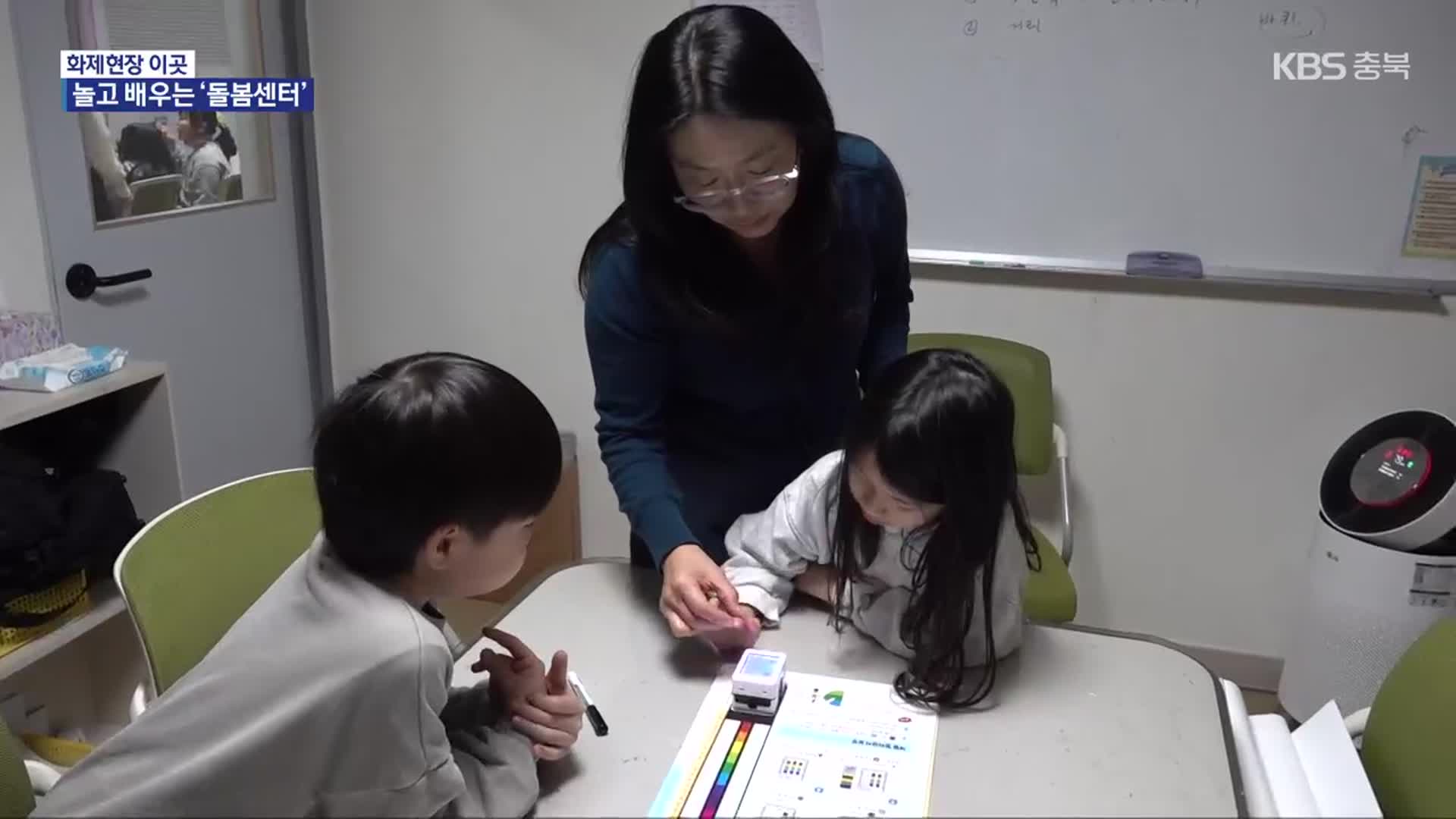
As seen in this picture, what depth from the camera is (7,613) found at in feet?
6.01

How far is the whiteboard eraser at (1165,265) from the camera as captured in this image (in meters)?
2.29

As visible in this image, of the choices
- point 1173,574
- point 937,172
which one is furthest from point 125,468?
point 1173,574

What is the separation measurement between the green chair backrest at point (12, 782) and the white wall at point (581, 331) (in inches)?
71.2

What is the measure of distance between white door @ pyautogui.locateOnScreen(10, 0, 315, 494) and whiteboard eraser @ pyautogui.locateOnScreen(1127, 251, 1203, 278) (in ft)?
6.82

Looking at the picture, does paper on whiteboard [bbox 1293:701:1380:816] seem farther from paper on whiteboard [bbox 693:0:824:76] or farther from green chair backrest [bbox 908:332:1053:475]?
paper on whiteboard [bbox 693:0:824:76]

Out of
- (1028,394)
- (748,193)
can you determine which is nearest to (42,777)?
(748,193)

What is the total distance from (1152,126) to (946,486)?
1.51m

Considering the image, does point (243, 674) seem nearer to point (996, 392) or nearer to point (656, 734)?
point (656, 734)

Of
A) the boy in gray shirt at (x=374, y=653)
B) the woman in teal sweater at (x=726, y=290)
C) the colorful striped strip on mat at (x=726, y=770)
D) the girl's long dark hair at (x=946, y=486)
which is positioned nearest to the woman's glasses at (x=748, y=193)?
the woman in teal sweater at (x=726, y=290)

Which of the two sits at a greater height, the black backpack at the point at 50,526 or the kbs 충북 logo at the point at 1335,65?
the kbs 충북 logo at the point at 1335,65

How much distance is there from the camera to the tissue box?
1.89m

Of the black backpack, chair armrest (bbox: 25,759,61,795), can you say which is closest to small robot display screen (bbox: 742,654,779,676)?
chair armrest (bbox: 25,759,61,795)

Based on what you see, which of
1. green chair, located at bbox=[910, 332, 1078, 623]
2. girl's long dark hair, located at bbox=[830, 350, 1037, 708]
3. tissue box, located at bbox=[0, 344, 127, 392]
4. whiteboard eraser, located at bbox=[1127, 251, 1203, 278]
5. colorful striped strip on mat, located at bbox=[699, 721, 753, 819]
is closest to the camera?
colorful striped strip on mat, located at bbox=[699, 721, 753, 819]

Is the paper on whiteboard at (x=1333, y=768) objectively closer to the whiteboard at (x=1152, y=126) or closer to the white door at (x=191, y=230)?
the whiteboard at (x=1152, y=126)
